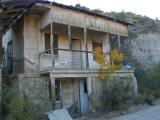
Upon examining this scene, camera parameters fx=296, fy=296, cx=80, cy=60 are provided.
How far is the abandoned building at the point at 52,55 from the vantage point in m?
18.5

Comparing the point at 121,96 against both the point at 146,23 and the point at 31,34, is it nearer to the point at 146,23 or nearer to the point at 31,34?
the point at 31,34

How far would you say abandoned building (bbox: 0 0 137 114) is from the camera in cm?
1848

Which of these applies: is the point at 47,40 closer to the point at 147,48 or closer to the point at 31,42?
the point at 31,42

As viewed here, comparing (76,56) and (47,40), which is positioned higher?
(47,40)

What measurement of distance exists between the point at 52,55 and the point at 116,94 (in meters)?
4.80

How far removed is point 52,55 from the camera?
723 inches

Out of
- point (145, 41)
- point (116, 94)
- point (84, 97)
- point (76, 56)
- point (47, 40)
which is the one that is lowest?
point (84, 97)

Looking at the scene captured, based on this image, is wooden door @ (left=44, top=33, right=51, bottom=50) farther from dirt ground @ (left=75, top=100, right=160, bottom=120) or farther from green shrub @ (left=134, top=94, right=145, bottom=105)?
green shrub @ (left=134, top=94, right=145, bottom=105)

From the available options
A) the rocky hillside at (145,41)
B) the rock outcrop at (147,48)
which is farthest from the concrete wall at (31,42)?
the rock outcrop at (147,48)

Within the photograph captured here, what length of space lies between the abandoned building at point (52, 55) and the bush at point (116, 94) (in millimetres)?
736

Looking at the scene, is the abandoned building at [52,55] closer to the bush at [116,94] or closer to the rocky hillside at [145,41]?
the bush at [116,94]

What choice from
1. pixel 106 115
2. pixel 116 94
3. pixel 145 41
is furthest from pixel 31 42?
pixel 145 41

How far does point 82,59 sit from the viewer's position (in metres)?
23.0

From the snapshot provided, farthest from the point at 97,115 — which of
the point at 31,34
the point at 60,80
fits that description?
the point at 31,34
